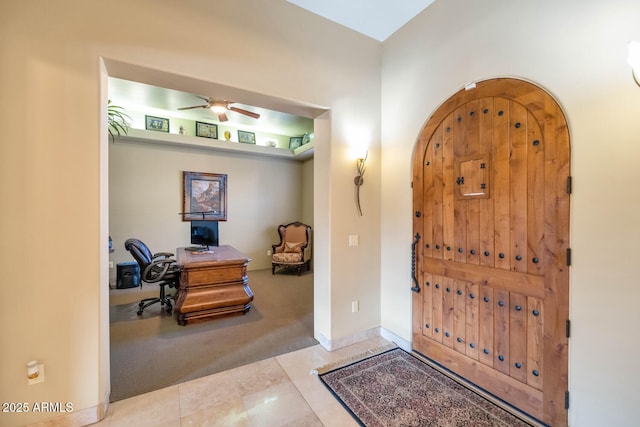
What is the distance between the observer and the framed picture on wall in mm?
5016

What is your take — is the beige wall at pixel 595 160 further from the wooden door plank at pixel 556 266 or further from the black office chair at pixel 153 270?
the black office chair at pixel 153 270

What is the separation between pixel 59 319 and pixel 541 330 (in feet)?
10.3

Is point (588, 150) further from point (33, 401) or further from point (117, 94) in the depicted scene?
point (117, 94)

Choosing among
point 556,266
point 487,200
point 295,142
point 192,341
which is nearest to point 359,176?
point 487,200

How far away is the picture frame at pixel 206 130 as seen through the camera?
5508 mm

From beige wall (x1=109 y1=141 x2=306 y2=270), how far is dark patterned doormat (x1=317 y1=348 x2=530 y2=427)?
442cm

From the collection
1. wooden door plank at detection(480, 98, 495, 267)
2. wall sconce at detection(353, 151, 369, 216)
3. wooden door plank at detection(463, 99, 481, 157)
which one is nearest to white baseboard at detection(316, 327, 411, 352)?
wooden door plank at detection(480, 98, 495, 267)

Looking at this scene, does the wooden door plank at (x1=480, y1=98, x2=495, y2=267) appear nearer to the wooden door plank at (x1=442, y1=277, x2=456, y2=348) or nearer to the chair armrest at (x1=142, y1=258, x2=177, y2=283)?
the wooden door plank at (x1=442, y1=277, x2=456, y2=348)

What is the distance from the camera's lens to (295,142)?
6.43 metres

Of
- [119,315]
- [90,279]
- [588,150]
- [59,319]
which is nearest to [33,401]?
[59,319]

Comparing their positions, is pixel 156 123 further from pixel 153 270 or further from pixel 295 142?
pixel 153 270

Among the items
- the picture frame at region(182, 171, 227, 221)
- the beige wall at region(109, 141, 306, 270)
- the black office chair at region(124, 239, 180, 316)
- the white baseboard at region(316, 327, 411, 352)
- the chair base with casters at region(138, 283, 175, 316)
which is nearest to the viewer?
the white baseboard at region(316, 327, 411, 352)

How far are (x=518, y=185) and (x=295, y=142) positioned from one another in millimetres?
5312

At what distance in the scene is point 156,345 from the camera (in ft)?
8.81
